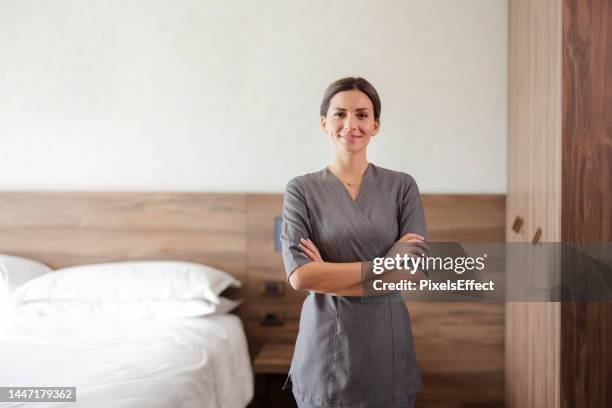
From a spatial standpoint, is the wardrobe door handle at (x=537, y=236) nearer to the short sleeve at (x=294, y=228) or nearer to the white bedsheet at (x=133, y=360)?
the short sleeve at (x=294, y=228)

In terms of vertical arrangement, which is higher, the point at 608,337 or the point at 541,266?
the point at 541,266

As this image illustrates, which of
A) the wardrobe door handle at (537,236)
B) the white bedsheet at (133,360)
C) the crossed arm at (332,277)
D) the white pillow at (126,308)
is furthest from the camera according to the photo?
the white pillow at (126,308)

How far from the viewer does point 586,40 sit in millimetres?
1699

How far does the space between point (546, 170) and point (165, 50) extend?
1752mm

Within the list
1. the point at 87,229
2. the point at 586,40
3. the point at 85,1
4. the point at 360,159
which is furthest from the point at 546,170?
the point at 85,1

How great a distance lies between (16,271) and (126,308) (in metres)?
0.58

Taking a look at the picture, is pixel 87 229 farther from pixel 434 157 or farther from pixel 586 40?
pixel 586 40

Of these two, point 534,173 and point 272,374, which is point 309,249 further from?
point 272,374

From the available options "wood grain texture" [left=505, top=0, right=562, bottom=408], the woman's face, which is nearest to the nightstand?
"wood grain texture" [left=505, top=0, right=562, bottom=408]

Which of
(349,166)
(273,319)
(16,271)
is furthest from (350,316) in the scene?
(16,271)

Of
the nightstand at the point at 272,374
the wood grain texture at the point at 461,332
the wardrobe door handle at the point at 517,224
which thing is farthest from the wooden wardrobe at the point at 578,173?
the nightstand at the point at 272,374

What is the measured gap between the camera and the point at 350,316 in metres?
1.37

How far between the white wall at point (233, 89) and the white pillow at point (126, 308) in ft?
1.89

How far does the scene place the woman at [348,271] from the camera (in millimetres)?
1349
